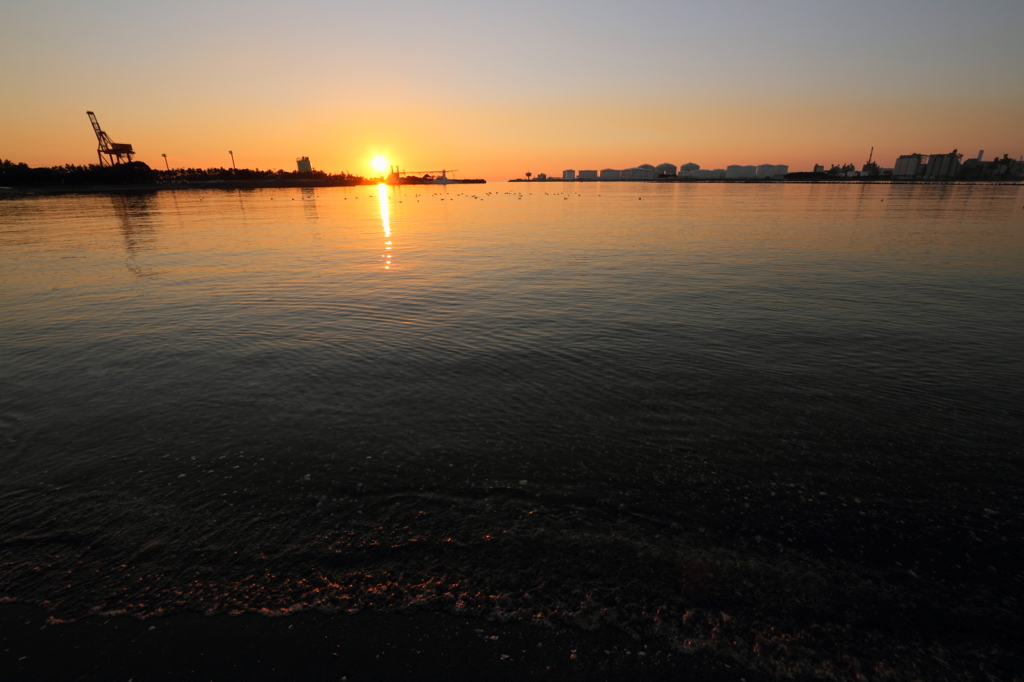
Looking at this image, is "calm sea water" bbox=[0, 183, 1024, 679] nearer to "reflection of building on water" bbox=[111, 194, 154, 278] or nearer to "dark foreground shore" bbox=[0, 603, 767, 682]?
"dark foreground shore" bbox=[0, 603, 767, 682]

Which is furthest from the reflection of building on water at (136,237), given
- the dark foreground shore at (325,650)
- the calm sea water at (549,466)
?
the dark foreground shore at (325,650)

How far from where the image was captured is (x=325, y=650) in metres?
5.07

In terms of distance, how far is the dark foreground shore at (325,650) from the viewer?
15.8ft

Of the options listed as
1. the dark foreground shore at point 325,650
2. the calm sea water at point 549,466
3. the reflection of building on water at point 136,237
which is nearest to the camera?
the dark foreground shore at point 325,650

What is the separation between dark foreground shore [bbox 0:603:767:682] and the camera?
190 inches

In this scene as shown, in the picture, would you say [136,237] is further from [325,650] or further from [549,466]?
[325,650]

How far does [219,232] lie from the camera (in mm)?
47375

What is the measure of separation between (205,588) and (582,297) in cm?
1788

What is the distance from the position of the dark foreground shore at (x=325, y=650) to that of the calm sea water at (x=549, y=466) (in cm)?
21

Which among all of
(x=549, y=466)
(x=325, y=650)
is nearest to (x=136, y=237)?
(x=549, y=466)

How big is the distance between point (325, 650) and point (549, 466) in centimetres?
452

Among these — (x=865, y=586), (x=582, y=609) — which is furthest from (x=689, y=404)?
(x=582, y=609)

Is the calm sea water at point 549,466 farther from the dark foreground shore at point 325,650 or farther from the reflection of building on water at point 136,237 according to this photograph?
the reflection of building on water at point 136,237

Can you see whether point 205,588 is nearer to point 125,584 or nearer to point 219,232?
point 125,584
